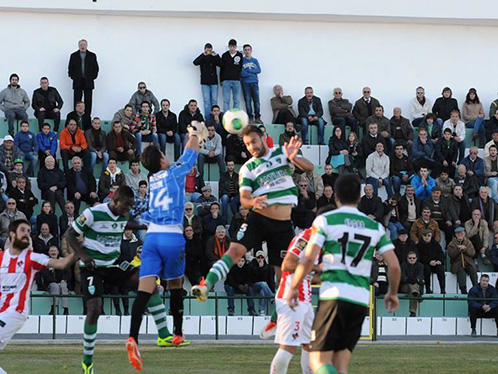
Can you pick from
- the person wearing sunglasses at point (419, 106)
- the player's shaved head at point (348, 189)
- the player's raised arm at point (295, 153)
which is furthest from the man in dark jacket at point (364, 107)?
the player's shaved head at point (348, 189)

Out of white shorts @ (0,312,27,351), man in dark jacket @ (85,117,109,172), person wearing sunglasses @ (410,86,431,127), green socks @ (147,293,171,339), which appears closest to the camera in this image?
white shorts @ (0,312,27,351)

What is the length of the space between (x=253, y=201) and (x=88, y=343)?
2.48m

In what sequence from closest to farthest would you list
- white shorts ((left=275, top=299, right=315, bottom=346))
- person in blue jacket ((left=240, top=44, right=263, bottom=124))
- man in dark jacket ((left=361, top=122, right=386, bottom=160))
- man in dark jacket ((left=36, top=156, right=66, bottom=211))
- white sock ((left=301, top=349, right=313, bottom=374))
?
white shorts ((left=275, top=299, right=315, bottom=346))
white sock ((left=301, top=349, right=313, bottom=374))
man in dark jacket ((left=36, top=156, right=66, bottom=211))
man in dark jacket ((left=361, top=122, right=386, bottom=160))
person in blue jacket ((left=240, top=44, right=263, bottom=124))

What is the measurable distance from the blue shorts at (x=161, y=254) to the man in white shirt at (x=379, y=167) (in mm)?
14225

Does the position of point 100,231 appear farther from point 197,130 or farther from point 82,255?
point 197,130

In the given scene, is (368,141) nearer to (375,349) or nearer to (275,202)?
(375,349)

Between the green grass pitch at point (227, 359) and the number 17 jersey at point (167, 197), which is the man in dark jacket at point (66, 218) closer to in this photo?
the green grass pitch at point (227, 359)

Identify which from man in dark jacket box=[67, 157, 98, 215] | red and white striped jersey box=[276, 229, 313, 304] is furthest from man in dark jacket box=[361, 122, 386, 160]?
red and white striped jersey box=[276, 229, 313, 304]

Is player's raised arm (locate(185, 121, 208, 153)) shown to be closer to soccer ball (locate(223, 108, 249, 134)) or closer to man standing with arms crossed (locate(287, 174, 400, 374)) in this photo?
soccer ball (locate(223, 108, 249, 134))

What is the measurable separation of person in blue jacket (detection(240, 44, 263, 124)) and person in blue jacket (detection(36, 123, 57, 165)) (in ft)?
19.0

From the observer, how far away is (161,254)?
11922 mm

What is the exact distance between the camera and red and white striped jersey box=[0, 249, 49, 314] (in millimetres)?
11523

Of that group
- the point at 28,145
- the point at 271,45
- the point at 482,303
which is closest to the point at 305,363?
the point at 482,303

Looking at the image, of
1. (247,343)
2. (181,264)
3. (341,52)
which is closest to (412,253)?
(247,343)
